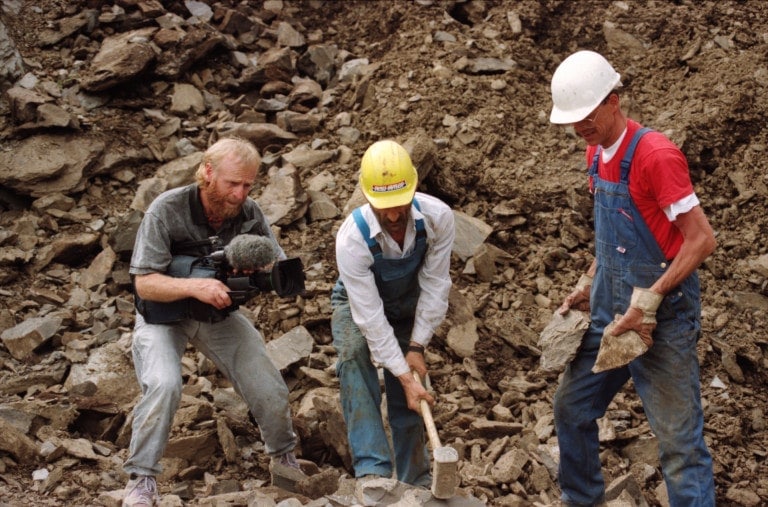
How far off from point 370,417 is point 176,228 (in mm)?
1399

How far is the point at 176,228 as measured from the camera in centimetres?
411

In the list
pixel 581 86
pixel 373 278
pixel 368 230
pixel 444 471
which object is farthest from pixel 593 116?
pixel 444 471

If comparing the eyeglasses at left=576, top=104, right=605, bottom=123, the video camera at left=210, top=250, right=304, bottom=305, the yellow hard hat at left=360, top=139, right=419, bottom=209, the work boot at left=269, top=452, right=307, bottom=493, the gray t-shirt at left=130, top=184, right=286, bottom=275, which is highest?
the eyeglasses at left=576, top=104, right=605, bottom=123

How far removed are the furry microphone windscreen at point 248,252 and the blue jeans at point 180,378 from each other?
0.57 metres

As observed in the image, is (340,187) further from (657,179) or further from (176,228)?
(657,179)

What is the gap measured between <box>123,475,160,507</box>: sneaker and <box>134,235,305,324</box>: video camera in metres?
0.79

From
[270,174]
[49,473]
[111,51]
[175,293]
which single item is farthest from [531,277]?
[111,51]

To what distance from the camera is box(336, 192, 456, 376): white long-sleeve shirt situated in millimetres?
3834

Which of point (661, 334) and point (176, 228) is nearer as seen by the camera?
point (661, 334)

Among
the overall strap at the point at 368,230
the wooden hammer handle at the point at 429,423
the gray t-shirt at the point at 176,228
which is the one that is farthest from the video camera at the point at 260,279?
the wooden hammer handle at the point at 429,423

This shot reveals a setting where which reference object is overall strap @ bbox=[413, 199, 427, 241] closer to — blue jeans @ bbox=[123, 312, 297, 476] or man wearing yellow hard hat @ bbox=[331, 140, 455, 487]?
man wearing yellow hard hat @ bbox=[331, 140, 455, 487]

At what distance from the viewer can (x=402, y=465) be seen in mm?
4305

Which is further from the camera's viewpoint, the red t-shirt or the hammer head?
the hammer head

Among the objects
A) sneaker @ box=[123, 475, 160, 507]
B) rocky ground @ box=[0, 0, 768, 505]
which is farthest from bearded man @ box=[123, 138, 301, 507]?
rocky ground @ box=[0, 0, 768, 505]
